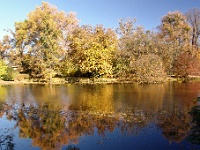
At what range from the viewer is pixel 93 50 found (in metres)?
40.2

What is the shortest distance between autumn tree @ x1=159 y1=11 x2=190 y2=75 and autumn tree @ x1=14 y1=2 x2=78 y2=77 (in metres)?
18.3

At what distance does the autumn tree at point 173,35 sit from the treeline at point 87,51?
0.18 metres

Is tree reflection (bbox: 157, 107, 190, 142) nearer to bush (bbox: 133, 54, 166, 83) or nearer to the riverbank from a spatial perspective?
bush (bbox: 133, 54, 166, 83)

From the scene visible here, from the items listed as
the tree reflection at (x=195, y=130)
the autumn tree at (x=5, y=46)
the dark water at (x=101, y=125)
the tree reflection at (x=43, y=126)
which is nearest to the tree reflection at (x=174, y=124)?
the dark water at (x=101, y=125)

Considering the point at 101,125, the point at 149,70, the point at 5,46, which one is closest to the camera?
the point at 101,125

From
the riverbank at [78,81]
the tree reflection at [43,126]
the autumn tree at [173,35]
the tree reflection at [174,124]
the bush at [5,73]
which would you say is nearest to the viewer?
the tree reflection at [43,126]

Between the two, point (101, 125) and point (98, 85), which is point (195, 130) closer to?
point (101, 125)

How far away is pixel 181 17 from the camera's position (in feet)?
170

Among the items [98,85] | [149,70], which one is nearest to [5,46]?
[98,85]

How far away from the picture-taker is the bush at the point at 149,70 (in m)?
37.2

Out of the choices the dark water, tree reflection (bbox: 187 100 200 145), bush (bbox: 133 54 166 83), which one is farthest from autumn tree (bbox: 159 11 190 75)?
tree reflection (bbox: 187 100 200 145)

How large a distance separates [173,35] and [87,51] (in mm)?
19995

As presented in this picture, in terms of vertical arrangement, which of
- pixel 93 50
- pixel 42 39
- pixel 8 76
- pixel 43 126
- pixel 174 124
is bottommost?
pixel 43 126

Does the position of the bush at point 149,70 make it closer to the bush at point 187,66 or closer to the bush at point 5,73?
the bush at point 187,66
